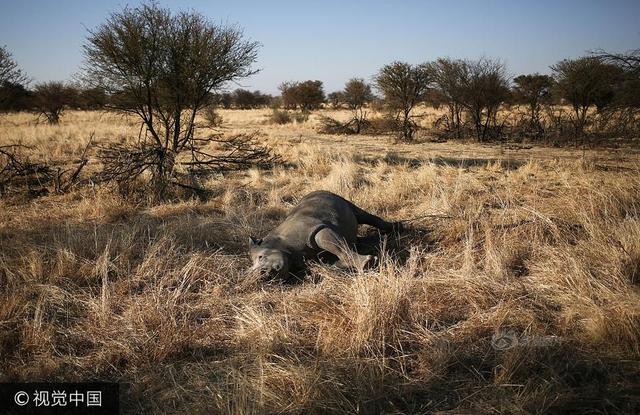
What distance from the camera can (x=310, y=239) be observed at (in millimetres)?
4477

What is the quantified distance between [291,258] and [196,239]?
1.39 meters

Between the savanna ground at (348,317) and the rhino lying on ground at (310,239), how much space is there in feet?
0.78

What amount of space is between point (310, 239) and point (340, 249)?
363 mm

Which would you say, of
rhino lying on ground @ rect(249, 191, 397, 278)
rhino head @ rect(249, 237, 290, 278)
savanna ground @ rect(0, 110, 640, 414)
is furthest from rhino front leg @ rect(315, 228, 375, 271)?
rhino head @ rect(249, 237, 290, 278)

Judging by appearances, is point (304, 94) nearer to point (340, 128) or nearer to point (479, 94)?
point (340, 128)

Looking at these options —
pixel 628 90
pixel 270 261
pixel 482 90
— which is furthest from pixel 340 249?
pixel 482 90

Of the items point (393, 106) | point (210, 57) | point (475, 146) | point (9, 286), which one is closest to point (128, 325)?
point (9, 286)

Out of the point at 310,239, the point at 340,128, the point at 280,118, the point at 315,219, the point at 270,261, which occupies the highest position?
the point at 280,118

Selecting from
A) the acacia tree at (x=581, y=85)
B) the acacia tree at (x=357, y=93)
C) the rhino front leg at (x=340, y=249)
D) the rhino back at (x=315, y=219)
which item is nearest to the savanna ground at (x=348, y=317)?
the rhino front leg at (x=340, y=249)

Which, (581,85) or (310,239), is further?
(581,85)

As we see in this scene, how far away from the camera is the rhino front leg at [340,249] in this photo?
4.09 m

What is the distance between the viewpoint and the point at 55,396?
2.48m

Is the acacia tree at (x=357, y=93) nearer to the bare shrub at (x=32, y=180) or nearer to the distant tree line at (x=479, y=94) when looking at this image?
the distant tree line at (x=479, y=94)

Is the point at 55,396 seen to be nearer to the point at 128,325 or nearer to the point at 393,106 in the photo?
the point at 128,325
